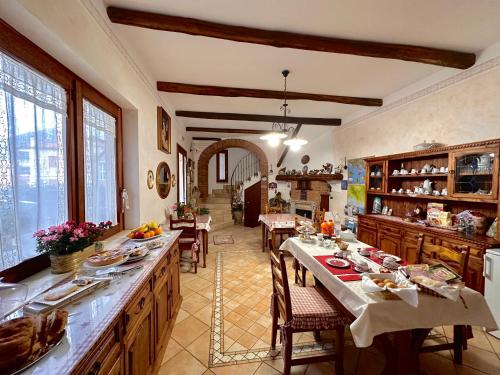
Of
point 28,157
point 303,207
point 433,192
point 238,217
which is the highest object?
point 28,157

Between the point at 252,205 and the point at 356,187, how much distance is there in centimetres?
369

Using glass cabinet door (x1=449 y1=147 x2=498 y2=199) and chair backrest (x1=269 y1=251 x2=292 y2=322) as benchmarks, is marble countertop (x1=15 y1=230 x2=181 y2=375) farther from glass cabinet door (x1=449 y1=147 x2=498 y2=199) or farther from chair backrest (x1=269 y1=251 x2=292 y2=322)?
glass cabinet door (x1=449 y1=147 x2=498 y2=199)

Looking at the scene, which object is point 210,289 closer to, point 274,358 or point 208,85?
point 274,358

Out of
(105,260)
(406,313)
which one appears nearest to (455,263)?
(406,313)

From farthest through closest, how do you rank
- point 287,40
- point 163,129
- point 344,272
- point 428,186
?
point 163,129, point 428,186, point 287,40, point 344,272

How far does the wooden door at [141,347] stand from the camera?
1.11 meters

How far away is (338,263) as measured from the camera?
1.83 meters

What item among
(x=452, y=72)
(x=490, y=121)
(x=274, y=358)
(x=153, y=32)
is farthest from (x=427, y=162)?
(x=153, y=32)

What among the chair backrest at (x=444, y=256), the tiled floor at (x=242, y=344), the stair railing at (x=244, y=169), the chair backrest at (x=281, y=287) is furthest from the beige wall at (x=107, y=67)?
the stair railing at (x=244, y=169)

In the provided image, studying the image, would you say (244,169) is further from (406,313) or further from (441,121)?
(406,313)

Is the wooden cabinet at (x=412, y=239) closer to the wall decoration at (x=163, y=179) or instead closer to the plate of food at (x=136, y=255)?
the plate of food at (x=136, y=255)

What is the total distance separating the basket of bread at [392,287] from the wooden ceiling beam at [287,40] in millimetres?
2151

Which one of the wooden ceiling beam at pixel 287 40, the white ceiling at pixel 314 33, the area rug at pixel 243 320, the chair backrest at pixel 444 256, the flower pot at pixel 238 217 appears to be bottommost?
the area rug at pixel 243 320

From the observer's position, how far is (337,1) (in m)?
1.67
